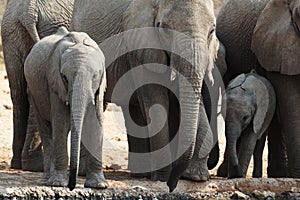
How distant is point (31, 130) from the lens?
420 inches

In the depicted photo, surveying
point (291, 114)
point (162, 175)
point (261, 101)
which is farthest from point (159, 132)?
point (291, 114)

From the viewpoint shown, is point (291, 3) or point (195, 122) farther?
point (291, 3)

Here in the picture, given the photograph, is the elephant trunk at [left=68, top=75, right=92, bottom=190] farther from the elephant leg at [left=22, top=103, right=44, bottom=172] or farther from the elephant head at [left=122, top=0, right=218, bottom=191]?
the elephant leg at [left=22, top=103, right=44, bottom=172]

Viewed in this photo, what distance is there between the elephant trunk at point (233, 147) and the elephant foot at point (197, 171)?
0.31 m

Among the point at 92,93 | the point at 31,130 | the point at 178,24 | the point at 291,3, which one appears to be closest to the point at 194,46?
the point at 178,24

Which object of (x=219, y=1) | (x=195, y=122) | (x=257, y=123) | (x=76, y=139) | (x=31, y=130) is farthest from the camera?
(x=219, y=1)

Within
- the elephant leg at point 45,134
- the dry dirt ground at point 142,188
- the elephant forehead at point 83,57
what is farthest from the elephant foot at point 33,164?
the elephant forehead at point 83,57

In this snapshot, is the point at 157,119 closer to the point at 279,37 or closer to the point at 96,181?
the point at 96,181

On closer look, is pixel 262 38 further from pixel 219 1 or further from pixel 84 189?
pixel 219 1

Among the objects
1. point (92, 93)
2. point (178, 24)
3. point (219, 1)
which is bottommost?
point (92, 93)

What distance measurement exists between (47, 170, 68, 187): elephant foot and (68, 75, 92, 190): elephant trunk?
0.78 ft

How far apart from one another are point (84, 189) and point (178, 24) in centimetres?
137

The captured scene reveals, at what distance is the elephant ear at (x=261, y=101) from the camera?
9844 mm

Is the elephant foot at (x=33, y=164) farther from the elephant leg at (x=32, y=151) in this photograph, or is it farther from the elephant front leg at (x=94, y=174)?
the elephant front leg at (x=94, y=174)
